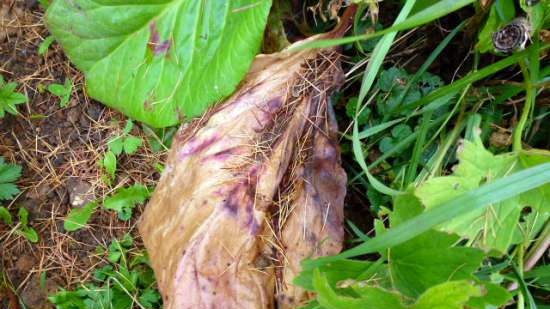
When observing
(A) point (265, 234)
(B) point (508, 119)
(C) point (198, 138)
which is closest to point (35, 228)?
(C) point (198, 138)

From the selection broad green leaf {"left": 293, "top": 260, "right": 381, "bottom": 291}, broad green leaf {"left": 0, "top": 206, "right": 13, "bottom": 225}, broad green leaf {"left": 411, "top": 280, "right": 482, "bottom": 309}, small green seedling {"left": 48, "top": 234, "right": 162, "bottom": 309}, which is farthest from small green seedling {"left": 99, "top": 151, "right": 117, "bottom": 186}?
broad green leaf {"left": 411, "top": 280, "right": 482, "bottom": 309}

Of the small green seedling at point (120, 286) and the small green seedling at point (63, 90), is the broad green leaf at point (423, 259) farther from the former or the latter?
the small green seedling at point (63, 90)

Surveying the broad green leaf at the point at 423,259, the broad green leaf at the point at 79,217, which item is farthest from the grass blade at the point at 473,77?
the broad green leaf at the point at 79,217

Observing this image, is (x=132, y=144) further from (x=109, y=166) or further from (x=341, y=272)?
(x=341, y=272)

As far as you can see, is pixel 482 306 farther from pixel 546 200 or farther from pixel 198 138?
pixel 198 138

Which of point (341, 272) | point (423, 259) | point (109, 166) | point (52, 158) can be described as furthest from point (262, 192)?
point (52, 158)

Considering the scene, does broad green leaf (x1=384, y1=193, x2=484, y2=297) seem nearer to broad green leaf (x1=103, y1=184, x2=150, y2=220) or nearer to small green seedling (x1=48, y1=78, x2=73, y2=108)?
broad green leaf (x1=103, y1=184, x2=150, y2=220)
